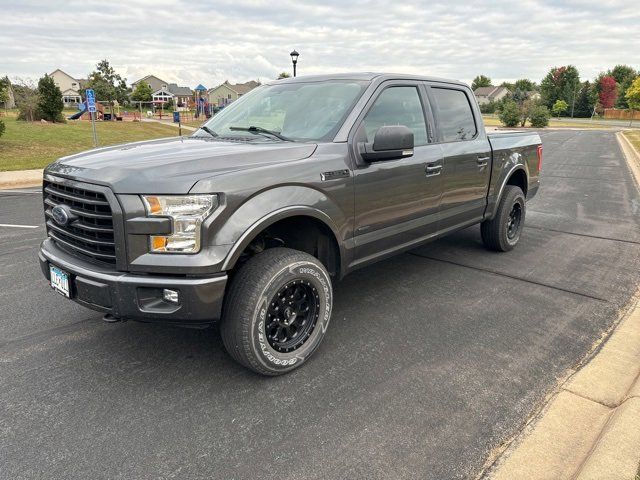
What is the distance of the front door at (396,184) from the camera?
137 inches

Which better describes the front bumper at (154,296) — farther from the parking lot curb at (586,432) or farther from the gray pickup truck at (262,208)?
the parking lot curb at (586,432)

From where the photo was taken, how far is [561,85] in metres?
89.7

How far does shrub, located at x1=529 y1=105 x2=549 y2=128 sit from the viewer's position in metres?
51.4

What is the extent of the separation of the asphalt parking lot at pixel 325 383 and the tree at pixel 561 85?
96.1 m

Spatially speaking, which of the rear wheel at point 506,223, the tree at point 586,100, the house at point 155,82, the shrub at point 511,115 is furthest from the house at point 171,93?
the rear wheel at point 506,223

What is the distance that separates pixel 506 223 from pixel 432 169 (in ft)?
6.46

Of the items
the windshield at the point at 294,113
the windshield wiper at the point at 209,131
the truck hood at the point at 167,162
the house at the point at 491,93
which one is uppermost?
the house at the point at 491,93

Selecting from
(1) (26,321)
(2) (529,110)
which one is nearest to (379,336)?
(1) (26,321)

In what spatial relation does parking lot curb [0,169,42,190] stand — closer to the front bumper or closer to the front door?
the front bumper

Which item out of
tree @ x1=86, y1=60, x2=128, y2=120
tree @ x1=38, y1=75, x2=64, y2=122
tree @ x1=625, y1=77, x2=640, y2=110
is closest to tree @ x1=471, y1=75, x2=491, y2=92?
tree @ x1=625, y1=77, x2=640, y2=110

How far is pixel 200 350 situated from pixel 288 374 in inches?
27.8

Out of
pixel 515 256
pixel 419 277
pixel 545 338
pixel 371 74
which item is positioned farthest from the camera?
pixel 515 256

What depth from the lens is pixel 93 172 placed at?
2.68 meters

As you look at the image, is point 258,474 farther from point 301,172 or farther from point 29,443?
point 301,172
